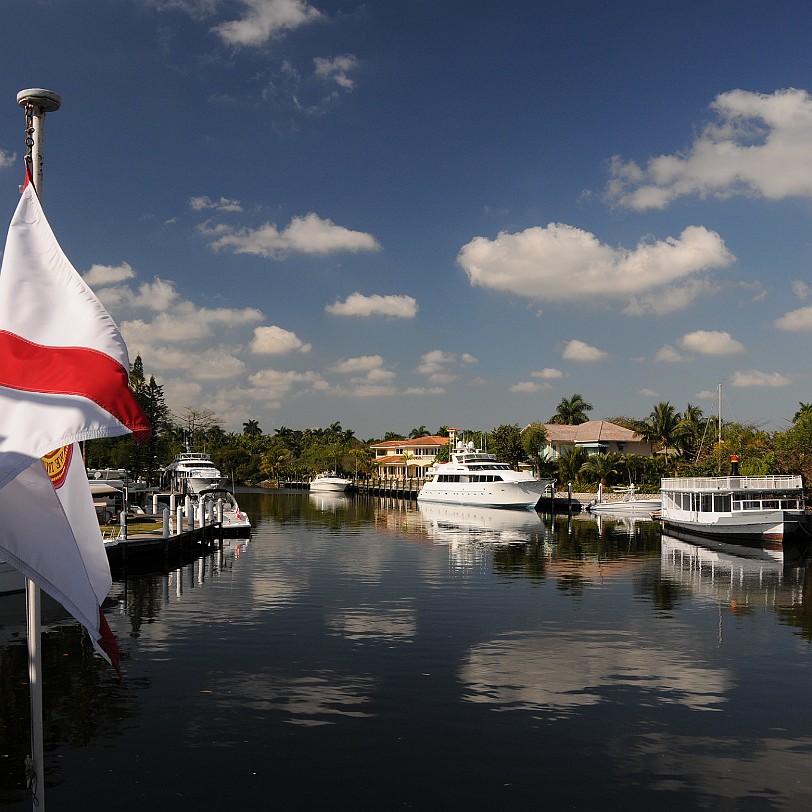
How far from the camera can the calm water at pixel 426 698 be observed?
11703 mm

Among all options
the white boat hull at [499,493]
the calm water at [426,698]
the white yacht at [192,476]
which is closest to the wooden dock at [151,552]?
the calm water at [426,698]

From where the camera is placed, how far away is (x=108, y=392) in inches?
250

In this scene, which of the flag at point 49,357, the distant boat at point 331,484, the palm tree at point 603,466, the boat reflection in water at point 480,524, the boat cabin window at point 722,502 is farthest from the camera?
the distant boat at point 331,484

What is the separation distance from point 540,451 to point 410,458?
40.1 m

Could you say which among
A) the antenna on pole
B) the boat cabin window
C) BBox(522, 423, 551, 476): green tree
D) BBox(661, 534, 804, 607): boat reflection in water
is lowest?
BBox(661, 534, 804, 607): boat reflection in water

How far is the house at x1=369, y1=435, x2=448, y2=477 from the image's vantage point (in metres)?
149

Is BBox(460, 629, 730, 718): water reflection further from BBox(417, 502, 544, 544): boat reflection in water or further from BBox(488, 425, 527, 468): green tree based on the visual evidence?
BBox(488, 425, 527, 468): green tree

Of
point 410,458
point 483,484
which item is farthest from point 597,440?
point 410,458

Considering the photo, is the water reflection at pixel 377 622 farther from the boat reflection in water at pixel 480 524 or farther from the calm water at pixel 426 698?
the boat reflection in water at pixel 480 524

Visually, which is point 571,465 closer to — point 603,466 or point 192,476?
point 603,466

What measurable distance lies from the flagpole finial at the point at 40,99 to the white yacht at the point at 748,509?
149 feet

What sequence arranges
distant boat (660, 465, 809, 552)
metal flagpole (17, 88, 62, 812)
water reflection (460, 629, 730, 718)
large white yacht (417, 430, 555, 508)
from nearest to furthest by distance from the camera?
metal flagpole (17, 88, 62, 812), water reflection (460, 629, 730, 718), distant boat (660, 465, 809, 552), large white yacht (417, 430, 555, 508)

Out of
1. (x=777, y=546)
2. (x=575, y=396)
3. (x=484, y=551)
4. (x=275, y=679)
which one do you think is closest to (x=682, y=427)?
(x=575, y=396)

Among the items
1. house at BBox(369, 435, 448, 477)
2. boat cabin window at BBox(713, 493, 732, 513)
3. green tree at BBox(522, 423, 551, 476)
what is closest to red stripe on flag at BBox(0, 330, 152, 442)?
boat cabin window at BBox(713, 493, 732, 513)
